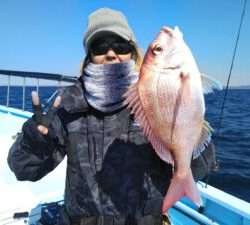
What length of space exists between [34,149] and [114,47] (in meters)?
0.84

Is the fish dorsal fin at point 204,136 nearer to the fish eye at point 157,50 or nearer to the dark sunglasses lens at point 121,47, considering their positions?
the fish eye at point 157,50

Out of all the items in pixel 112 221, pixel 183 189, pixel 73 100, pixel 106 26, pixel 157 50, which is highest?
pixel 106 26

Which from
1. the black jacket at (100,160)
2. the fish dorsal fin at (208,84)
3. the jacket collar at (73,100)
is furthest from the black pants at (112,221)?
the fish dorsal fin at (208,84)

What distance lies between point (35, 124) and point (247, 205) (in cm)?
213

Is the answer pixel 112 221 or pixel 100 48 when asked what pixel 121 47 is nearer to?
pixel 100 48

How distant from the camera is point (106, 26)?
221 centimetres

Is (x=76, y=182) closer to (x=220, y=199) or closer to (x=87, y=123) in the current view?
(x=87, y=123)

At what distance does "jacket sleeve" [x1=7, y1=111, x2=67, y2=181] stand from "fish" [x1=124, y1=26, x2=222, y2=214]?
0.73 metres

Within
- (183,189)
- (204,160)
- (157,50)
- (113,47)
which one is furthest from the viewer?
(113,47)

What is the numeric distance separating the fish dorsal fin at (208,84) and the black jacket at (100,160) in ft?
1.78

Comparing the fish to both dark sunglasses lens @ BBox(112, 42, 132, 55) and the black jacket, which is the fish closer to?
the black jacket

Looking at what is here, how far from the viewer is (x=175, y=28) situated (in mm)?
1639

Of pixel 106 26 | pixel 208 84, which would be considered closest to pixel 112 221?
pixel 208 84

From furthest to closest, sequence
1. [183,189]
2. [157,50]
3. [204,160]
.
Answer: [204,160]
[183,189]
[157,50]
